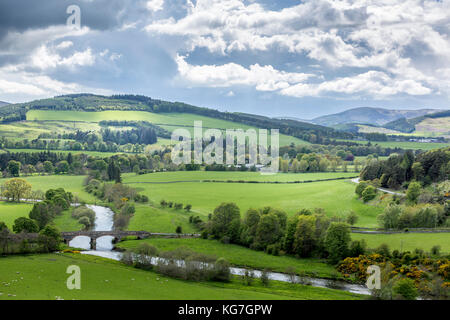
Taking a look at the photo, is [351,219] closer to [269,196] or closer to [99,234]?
[269,196]

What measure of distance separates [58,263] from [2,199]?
2469 inches

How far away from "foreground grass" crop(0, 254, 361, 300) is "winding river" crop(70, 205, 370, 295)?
134 inches

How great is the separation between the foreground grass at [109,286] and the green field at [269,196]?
38827 mm

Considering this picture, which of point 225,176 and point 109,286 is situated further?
point 225,176

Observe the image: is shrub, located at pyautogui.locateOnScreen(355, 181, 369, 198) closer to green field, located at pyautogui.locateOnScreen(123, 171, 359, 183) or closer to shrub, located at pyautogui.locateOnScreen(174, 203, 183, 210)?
green field, located at pyautogui.locateOnScreen(123, 171, 359, 183)

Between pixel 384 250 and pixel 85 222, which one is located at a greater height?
pixel 85 222

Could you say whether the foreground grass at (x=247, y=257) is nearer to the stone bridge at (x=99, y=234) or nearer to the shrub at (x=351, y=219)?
the stone bridge at (x=99, y=234)

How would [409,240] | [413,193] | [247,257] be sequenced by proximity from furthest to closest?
[413,193], [409,240], [247,257]

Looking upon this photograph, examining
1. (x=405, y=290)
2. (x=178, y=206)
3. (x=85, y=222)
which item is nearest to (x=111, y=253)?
(x=85, y=222)

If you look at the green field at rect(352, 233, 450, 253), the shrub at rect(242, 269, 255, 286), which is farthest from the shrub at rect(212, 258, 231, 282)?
the green field at rect(352, 233, 450, 253)

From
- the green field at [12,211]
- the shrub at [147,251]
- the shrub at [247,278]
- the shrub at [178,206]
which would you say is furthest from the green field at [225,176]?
the shrub at [247,278]

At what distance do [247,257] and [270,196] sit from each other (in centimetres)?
4198

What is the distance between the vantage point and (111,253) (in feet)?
251
